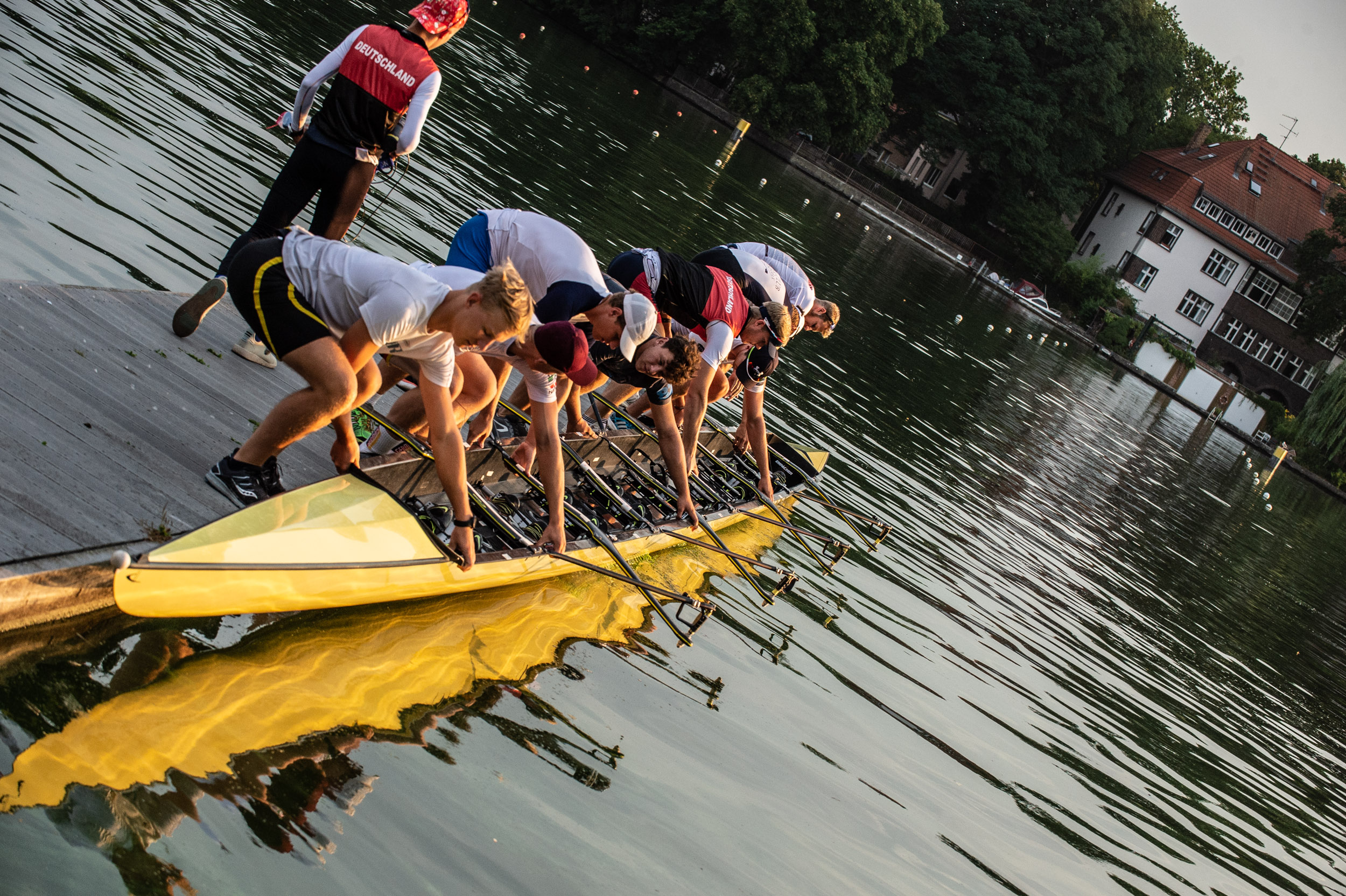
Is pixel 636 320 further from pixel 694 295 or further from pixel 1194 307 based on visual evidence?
pixel 1194 307

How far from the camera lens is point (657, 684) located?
796cm

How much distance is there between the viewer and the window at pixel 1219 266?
70.2m

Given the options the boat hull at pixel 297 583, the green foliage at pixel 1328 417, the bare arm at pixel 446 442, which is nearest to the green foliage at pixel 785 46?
the green foliage at pixel 1328 417

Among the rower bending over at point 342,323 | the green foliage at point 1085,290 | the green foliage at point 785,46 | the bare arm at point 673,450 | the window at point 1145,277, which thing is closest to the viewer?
the rower bending over at point 342,323

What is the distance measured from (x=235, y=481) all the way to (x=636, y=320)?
2729mm

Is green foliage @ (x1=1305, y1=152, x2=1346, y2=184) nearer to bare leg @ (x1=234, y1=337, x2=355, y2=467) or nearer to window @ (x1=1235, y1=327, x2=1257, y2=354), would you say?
window @ (x1=1235, y1=327, x2=1257, y2=354)

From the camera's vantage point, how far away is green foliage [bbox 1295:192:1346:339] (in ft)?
215

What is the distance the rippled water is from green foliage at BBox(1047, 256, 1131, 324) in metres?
42.7

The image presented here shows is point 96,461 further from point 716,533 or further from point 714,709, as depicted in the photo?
point 716,533

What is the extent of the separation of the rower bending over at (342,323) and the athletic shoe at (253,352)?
2.04 metres

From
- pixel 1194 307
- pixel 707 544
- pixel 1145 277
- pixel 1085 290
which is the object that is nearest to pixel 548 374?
pixel 707 544

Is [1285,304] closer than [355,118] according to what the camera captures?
No

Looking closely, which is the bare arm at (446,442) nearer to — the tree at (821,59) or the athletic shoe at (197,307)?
the athletic shoe at (197,307)

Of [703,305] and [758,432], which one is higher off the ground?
[703,305]
